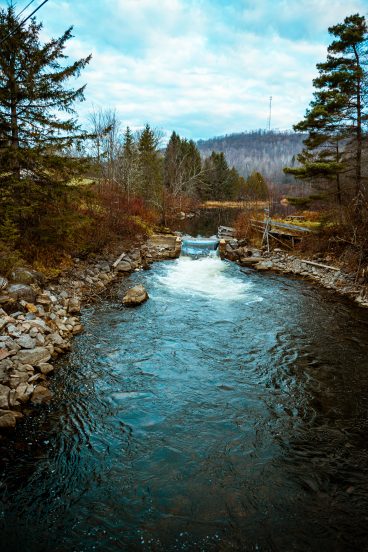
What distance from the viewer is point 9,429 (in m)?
5.44

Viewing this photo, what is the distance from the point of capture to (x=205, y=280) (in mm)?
15664

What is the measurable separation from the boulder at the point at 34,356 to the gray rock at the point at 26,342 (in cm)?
12

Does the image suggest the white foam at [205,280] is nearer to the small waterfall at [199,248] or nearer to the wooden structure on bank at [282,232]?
the small waterfall at [199,248]

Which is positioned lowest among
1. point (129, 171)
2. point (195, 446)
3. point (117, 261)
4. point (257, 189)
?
point (195, 446)

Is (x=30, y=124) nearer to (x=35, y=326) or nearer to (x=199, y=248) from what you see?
(x=35, y=326)

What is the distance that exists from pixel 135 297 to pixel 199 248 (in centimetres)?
1056

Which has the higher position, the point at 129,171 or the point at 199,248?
the point at 129,171

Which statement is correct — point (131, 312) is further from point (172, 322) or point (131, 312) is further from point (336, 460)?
point (336, 460)

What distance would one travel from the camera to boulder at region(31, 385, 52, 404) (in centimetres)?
620

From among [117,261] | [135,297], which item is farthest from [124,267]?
[135,297]

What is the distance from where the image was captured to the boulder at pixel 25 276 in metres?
9.58

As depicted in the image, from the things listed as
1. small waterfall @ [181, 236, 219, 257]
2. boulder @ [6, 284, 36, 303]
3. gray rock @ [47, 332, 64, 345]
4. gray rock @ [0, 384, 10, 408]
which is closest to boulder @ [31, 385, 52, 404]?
gray rock @ [0, 384, 10, 408]

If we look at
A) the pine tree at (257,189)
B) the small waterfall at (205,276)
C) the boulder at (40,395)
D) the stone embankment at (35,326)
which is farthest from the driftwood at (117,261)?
the pine tree at (257,189)

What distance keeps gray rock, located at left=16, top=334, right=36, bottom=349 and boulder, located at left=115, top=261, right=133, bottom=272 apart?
868 centimetres
